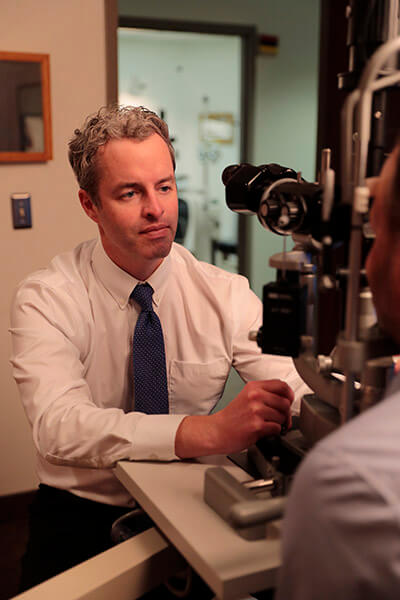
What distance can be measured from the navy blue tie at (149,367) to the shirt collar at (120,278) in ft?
0.29

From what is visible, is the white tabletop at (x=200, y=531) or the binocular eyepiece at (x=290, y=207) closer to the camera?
the white tabletop at (x=200, y=531)

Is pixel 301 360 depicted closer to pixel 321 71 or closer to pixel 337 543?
pixel 337 543

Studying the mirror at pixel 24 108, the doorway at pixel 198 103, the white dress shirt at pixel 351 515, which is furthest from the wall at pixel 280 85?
the white dress shirt at pixel 351 515

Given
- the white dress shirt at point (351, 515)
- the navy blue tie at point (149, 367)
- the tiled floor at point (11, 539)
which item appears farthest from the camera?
the tiled floor at point (11, 539)

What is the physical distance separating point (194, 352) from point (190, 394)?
4.1 inches

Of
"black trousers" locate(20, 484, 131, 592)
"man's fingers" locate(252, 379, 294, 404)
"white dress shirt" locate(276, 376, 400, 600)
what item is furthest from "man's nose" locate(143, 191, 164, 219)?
"white dress shirt" locate(276, 376, 400, 600)

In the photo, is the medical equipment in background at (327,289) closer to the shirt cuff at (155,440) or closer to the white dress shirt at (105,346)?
the shirt cuff at (155,440)

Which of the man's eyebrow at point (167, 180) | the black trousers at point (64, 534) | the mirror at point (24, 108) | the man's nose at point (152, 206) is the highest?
the mirror at point (24, 108)

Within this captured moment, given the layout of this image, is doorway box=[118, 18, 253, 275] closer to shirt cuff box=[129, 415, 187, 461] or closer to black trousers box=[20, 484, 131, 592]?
black trousers box=[20, 484, 131, 592]

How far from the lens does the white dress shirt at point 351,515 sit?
21.3 inches

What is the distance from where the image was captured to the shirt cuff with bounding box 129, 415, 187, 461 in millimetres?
1076

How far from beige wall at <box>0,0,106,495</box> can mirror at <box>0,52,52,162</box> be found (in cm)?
4

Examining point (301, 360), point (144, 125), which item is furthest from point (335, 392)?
point (144, 125)

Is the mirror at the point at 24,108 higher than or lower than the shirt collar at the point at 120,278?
higher
